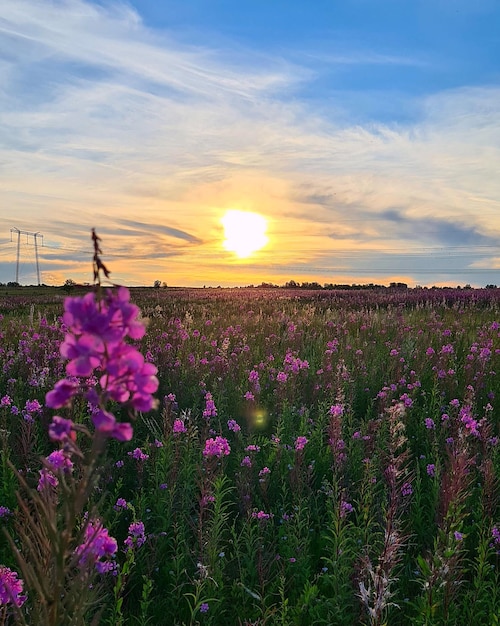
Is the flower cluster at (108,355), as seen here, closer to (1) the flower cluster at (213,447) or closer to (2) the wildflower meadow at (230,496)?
(2) the wildflower meadow at (230,496)

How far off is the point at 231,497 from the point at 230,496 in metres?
0.02

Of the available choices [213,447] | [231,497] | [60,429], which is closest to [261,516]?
[213,447]

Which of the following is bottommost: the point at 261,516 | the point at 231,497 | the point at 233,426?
the point at 231,497

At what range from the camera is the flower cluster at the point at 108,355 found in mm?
993

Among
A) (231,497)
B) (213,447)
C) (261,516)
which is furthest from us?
(231,497)

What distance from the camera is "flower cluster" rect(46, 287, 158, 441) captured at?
39.1 inches

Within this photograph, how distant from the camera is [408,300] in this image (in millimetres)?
20547

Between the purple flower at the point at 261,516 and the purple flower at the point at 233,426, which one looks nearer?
the purple flower at the point at 261,516

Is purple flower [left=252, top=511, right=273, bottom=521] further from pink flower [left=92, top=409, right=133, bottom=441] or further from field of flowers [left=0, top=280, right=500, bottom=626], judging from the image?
pink flower [left=92, top=409, right=133, bottom=441]

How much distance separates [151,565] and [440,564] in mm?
1735

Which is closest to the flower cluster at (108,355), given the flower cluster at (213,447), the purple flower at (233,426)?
the flower cluster at (213,447)

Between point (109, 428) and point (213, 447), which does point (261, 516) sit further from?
point (109, 428)

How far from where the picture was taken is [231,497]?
4.36 m

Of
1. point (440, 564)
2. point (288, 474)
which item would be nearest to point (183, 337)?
point (288, 474)
